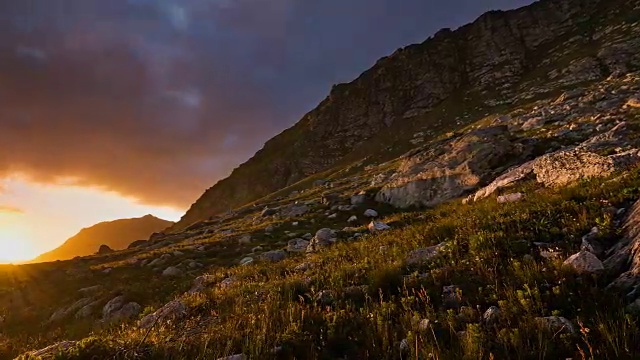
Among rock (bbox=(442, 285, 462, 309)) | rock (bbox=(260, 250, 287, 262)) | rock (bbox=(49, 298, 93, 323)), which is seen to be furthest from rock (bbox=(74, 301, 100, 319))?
rock (bbox=(442, 285, 462, 309))

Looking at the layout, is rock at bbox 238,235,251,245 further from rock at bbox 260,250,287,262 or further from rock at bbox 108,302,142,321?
rock at bbox 108,302,142,321

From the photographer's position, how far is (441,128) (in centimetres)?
7688

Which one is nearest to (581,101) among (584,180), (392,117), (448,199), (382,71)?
(448,199)

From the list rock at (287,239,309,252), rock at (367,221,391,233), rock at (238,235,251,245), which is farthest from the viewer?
rock at (238,235,251,245)

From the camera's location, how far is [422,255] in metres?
9.58

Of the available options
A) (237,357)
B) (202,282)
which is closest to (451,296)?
(237,357)

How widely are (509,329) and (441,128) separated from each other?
75.9 metres

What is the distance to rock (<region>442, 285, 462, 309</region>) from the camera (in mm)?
6527

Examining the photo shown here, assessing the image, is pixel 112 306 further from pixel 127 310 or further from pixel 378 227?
pixel 378 227

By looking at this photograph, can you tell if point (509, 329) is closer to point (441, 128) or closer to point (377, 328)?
point (377, 328)

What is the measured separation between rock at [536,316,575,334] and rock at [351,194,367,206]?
85.1 ft

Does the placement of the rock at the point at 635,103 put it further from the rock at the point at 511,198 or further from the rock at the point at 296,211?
the rock at the point at 296,211

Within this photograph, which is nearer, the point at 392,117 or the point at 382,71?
the point at 392,117

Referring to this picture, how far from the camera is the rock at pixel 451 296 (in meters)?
6.53
